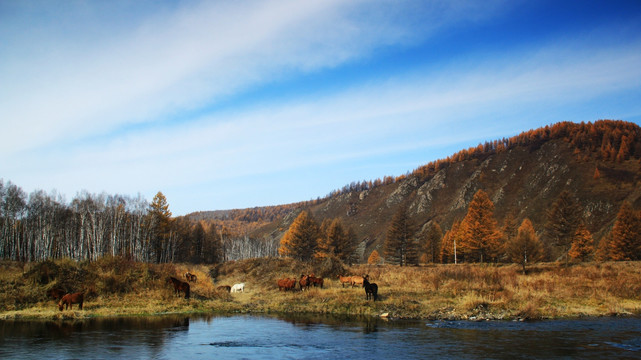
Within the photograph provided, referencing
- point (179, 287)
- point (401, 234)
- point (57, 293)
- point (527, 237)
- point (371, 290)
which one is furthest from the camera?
point (401, 234)

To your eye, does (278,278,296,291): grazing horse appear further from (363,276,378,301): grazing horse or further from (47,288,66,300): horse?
(47,288,66,300): horse

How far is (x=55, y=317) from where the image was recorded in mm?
22734

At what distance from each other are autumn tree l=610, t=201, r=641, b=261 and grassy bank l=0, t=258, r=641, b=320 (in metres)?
38.2

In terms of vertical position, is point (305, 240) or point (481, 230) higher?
point (481, 230)

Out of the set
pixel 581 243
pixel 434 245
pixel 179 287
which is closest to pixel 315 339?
pixel 179 287

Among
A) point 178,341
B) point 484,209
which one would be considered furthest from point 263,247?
point 178,341

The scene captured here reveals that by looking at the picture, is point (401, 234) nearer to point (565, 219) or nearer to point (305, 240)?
point (305, 240)

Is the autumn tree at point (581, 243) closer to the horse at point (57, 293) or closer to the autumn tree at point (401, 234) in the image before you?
the autumn tree at point (401, 234)

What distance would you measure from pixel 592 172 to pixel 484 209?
124 meters

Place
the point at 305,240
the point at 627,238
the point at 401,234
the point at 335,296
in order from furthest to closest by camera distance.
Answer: the point at 305,240 → the point at 401,234 → the point at 627,238 → the point at 335,296

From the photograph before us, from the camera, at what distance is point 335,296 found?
97.4 ft

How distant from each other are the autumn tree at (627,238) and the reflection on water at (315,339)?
55.6 metres

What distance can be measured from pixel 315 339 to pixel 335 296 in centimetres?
1261

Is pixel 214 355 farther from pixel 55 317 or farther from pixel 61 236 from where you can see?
pixel 61 236
